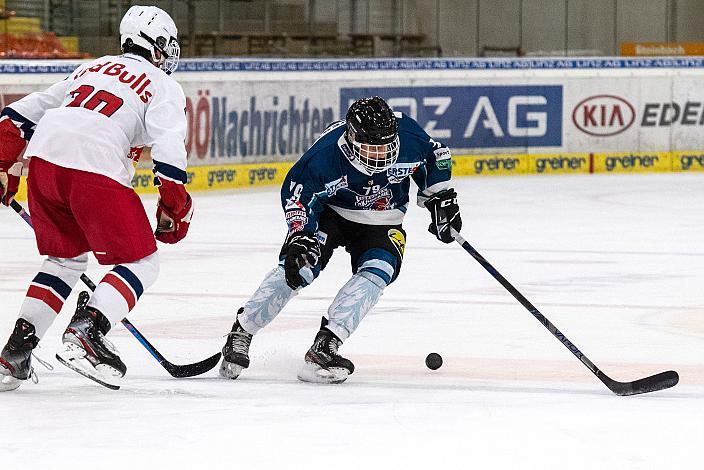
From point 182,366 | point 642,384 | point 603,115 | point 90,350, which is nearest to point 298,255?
point 182,366

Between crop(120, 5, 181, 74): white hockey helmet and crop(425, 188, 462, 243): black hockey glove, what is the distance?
1007mm

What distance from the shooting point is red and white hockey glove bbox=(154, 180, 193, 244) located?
3953 mm

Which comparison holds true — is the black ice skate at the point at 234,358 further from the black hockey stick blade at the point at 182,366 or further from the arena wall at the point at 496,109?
the arena wall at the point at 496,109

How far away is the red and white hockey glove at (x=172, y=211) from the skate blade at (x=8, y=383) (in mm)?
600

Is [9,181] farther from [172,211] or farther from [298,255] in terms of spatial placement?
[298,255]

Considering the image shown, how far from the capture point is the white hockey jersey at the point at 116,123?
13.1 feet

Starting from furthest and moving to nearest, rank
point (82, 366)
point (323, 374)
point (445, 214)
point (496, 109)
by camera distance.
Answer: point (496, 109) < point (445, 214) < point (323, 374) < point (82, 366)

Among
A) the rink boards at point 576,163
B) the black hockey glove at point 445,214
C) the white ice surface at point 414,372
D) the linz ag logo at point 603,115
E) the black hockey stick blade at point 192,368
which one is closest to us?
the white ice surface at point 414,372

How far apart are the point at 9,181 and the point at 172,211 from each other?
0.59 m

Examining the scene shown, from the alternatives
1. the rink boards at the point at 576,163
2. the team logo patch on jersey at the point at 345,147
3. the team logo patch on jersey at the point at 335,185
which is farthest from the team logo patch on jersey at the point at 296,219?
the rink boards at the point at 576,163

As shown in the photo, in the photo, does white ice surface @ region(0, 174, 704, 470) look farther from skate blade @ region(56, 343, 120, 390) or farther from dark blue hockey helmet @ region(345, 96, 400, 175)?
dark blue hockey helmet @ region(345, 96, 400, 175)

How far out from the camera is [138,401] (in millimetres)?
3930

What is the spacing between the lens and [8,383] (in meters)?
4.10

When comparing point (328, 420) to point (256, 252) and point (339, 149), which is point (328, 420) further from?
point (256, 252)
